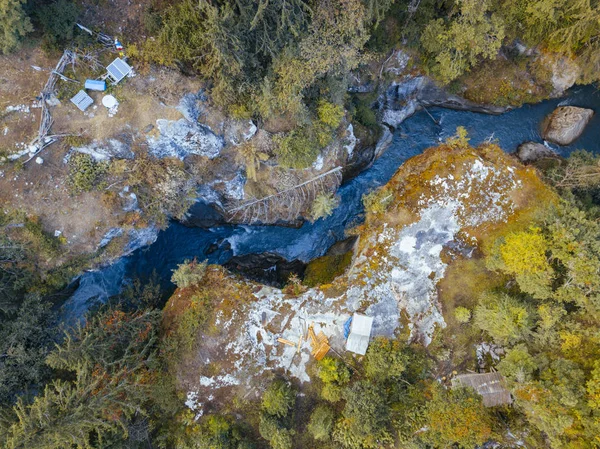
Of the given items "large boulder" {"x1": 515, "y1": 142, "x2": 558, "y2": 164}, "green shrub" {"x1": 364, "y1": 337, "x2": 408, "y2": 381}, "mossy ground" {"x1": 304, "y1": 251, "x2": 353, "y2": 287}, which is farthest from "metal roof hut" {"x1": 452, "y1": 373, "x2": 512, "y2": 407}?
"large boulder" {"x1": 515, "y1": 142, "x2": 558, "y2": 164}

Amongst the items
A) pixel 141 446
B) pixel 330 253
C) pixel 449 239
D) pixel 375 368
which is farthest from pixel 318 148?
pixel 141 446

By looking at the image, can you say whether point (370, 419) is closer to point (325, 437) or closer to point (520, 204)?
point (325, 437)

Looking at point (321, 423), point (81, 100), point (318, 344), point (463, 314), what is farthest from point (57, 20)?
point (463, 314)

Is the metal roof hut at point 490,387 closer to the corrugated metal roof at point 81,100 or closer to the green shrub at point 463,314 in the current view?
the green shrub at point 463,314

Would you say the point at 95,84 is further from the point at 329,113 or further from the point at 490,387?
the point at 490,387

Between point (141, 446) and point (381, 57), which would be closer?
point (141, 446)

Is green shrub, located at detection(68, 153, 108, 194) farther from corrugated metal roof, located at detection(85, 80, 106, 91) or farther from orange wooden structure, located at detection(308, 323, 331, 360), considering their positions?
orange wooden structure, located at detection(308, 323, 331, 360)
